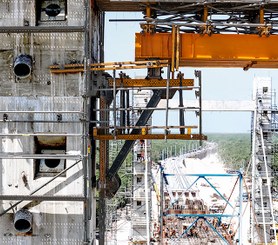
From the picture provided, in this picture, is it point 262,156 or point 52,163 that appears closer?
point 52,163

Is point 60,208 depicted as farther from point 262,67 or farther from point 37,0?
point 262,67

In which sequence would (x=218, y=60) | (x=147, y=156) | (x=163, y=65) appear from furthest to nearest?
1. (x=147, y=156)
2. (x=218, y=60)
3. (x=163, y=65)

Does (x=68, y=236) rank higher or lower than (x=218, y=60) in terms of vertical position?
lower

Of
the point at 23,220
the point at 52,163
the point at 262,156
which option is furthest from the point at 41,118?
the point at 262,156

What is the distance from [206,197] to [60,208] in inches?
2337

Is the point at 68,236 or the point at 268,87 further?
the point at 268,87

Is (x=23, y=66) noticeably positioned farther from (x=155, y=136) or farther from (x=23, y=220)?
(x=23, y=220)

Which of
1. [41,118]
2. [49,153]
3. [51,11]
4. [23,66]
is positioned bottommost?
[49,153]

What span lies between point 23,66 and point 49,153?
7.56 ft

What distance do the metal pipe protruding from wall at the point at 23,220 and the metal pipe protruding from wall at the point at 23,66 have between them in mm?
3407

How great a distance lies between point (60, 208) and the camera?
1193cm

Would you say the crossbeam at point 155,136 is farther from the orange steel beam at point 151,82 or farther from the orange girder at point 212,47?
the orange girder at point 212,47

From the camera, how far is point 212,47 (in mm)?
12852

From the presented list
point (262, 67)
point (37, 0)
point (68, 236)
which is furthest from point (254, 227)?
point (37, 0)
